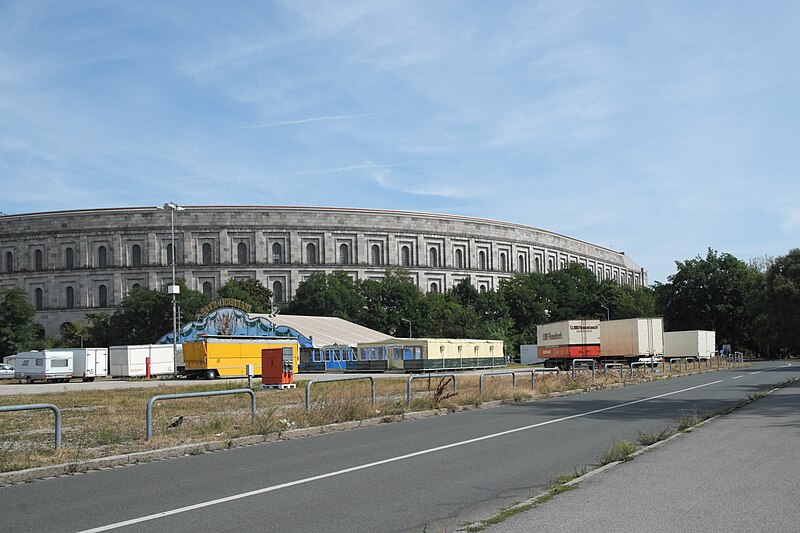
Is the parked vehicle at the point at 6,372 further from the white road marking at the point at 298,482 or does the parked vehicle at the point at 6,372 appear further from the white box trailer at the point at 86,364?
the white road marking at the point at 298,482

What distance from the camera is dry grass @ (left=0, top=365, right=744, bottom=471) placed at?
1441 cm

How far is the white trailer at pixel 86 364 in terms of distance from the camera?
58.7 m

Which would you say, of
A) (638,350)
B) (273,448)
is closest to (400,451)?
(273,448)

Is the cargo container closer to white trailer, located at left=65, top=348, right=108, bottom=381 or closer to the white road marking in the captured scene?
white trailer, located at left=65, top=348, right=108, bottom=381

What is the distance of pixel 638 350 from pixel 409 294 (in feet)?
178

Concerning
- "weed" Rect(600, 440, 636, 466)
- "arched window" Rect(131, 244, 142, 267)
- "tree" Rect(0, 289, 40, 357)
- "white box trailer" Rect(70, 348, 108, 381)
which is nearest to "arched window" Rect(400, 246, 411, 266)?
"arched window" Rect(131, 244, 142, 267)

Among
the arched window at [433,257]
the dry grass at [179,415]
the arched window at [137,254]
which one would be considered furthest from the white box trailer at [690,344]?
the arched window at [137,254]

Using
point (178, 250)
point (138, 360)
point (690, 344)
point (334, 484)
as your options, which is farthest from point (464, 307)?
point (334, 484)

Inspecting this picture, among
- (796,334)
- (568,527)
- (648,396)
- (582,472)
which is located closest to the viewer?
(568,527)

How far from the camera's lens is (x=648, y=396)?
94.3 ft

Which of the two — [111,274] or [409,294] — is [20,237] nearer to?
[111,274]

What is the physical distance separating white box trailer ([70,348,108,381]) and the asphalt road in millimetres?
46573

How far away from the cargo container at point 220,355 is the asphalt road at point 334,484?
3685cm

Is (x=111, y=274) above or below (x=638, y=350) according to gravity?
above
